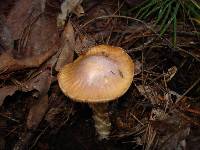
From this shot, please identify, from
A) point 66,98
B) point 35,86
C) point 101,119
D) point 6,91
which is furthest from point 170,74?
point 6,91

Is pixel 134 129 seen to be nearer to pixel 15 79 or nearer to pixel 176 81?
pixel 176 81

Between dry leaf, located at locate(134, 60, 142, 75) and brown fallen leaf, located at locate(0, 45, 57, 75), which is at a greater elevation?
brown fallen leaf, located at locate(0, 45, 57, 75)

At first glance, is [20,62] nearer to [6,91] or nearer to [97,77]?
[6,91]

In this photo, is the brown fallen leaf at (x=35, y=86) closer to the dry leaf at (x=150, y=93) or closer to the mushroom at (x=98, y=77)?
the mushroom at (x=98, y=77)

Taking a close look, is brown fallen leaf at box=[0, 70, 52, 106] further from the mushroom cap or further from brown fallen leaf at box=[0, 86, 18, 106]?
the mushroom cap

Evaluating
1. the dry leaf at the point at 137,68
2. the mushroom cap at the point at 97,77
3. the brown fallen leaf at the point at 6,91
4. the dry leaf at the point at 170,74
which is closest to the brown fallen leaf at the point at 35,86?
the brown fallen leaf at the point at 6,91

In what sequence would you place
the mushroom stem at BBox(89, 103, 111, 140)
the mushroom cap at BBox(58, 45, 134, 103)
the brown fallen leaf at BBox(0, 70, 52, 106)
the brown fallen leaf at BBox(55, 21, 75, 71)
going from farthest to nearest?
1. the brown fallen leaf at BBox(55, 21, 75, 71)
2. the brown fallen leaf at BBox(0, 70, 52, 106)
3. the mushroom stem at BBox(89, 103, 111, 140)
4. the mushroom cap at BBox(58, 45, 134, 103)

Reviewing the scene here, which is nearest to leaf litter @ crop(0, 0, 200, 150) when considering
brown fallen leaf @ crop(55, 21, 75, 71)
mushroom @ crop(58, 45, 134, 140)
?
brown fallen leaf @ crop(55, 21, 75, 71)
